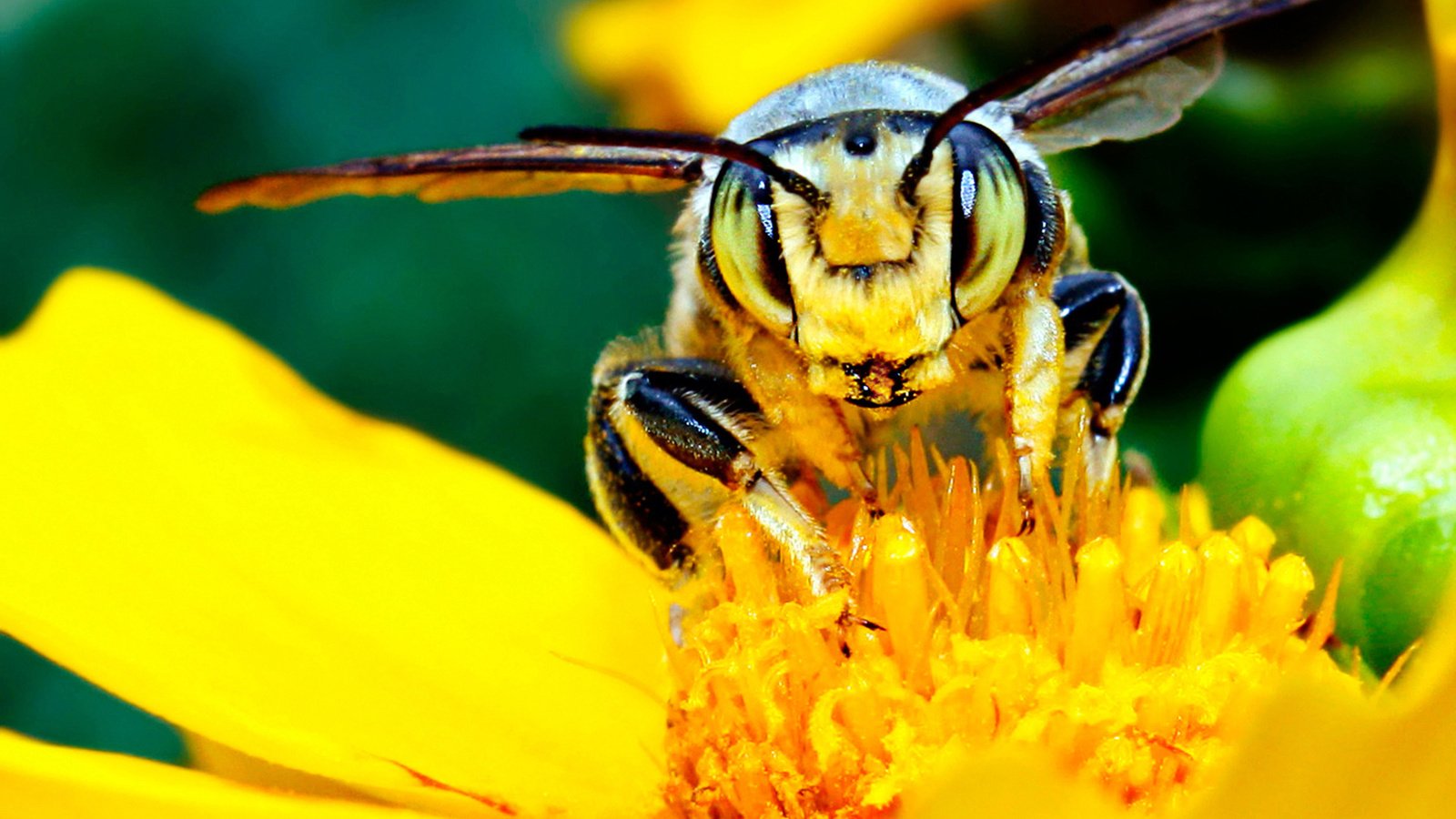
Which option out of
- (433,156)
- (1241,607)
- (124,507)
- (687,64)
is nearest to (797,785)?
(1241,607)

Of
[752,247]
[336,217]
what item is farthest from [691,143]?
[336,217]

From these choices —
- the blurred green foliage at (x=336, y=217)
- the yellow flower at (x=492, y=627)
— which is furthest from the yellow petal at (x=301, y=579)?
the blurred green foliage at (x=336, y=217)

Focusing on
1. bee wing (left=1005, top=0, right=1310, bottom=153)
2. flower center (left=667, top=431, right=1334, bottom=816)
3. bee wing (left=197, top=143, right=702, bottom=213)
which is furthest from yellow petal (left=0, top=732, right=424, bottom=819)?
bee wing (left=1005, top=0, right=1310, bottom=153)

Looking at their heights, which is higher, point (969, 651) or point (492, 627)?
point (492, 627)

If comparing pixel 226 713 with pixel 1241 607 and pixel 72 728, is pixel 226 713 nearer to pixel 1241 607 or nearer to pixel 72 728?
pixel 1241 607

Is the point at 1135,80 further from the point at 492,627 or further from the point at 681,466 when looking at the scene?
the point at 492,627

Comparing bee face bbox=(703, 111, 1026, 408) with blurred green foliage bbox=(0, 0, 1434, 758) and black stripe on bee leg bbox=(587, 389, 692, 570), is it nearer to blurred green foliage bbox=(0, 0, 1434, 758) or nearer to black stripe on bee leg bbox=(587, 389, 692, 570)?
black stripe on bee leg bbox=(587, 389, 692, 570)
